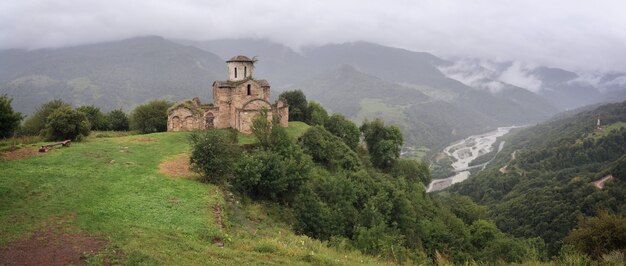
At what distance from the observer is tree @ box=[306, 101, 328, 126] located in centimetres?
5409

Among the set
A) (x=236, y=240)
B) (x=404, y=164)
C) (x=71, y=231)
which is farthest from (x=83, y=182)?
(x=404, y=164)

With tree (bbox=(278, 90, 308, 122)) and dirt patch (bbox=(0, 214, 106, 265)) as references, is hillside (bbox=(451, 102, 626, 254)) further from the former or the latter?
dirt patch (bbox=(0, 214, 106, 265))

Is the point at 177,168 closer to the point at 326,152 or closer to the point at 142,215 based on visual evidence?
the point at 142,215

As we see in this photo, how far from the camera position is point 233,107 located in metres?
45.0

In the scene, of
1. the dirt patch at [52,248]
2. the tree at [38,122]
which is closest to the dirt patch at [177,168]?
the dirt patch at [52,248]

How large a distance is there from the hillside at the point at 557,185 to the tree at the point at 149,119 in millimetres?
54980

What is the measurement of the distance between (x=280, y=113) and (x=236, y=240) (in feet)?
106

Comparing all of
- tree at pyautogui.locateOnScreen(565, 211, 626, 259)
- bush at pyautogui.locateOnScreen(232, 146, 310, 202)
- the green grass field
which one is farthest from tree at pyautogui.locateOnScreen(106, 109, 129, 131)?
tree at pyautogui.locateOnScreen(565, 211, 626, 259)

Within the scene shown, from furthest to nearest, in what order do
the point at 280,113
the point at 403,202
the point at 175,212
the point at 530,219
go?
the point at 530,219 → the point at 280,113 → the point at 403,202 → the point at 175,212

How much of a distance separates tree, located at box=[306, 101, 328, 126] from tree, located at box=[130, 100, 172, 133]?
747 inches

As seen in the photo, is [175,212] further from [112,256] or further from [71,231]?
[112,256]

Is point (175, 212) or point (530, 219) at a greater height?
point (175, 212)

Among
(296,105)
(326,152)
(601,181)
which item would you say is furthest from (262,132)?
(601,181)

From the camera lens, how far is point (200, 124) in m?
44.2
